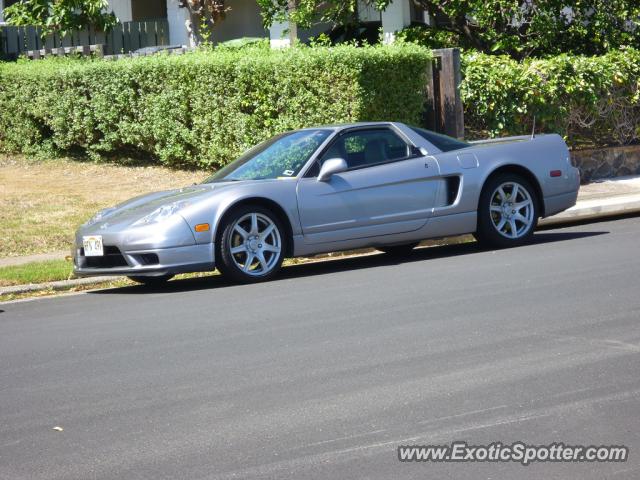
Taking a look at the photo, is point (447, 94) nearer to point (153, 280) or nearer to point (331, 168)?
point (331, 168)

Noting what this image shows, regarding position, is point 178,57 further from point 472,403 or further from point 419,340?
point 472,403

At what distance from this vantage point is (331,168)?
10297 millimetres

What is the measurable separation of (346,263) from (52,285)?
2.91m

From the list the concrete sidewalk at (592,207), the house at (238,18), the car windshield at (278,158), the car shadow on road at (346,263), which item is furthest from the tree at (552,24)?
the car windshield at (278,158)

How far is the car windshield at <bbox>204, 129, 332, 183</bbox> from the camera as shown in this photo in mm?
10562

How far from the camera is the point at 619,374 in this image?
6.09 meters

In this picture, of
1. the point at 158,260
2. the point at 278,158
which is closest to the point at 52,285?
the point at 158,260

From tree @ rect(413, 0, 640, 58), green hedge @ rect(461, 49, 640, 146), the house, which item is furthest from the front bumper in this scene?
the house

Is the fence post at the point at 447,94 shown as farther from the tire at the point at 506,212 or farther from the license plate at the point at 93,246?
the license plate at the point at 93,246

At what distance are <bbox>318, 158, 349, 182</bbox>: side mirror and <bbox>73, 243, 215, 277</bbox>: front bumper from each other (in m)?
1.29

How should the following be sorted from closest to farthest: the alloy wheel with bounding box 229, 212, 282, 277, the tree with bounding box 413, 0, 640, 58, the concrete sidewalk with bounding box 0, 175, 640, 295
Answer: the alloy wheel with bounding box 229, 212, 282, 277 → the concrete sidewalk with bounding box 0, 175, 640, 295 → the tree with bounding box 413, 0, 640, 58

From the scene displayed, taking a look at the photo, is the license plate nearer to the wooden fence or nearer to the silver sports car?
the silver sports car

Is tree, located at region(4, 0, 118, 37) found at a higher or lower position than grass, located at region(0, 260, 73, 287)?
higher

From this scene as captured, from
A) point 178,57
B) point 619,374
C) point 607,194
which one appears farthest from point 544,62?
point 619,374
